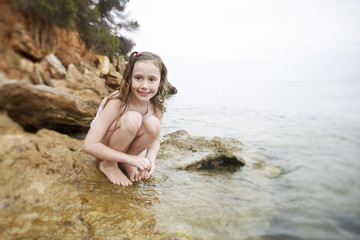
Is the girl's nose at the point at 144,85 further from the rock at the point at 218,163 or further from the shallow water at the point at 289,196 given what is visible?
the rock at the point at 218,163

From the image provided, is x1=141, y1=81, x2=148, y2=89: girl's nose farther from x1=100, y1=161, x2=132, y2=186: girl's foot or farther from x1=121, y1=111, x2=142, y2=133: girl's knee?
x1=100, y1=161, x2=132, y2=186: girl's foot

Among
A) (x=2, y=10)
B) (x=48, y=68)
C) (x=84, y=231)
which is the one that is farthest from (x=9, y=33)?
(x=84, y=231)

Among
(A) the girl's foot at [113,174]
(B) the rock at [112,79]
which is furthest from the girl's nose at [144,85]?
(B) the rock at [112,79]

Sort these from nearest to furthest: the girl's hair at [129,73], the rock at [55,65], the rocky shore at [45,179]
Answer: the rocky shore at [45,179], the rock at [55,65], the girl's hair at [129,73]

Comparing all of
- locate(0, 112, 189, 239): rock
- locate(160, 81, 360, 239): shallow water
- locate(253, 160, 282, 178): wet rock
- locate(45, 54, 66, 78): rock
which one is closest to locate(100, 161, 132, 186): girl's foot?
locate(0, 112, 189, 239): rock

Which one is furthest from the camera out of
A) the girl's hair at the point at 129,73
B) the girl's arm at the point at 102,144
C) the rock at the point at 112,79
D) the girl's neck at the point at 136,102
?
the rock at the point at 112,79

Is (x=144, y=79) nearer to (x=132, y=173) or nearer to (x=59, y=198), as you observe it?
(x=132, y=173)

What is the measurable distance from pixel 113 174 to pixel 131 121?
47cm

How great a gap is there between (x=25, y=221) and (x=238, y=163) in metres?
1.91

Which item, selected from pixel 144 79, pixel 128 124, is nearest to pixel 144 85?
pixel 144 79

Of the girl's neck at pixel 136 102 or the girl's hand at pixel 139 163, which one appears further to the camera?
the girl's neck at pixel 136 102

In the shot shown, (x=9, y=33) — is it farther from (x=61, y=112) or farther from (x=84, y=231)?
(x=61, y=112)

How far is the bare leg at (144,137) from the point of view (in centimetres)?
189

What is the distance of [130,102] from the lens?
6.31 feet
